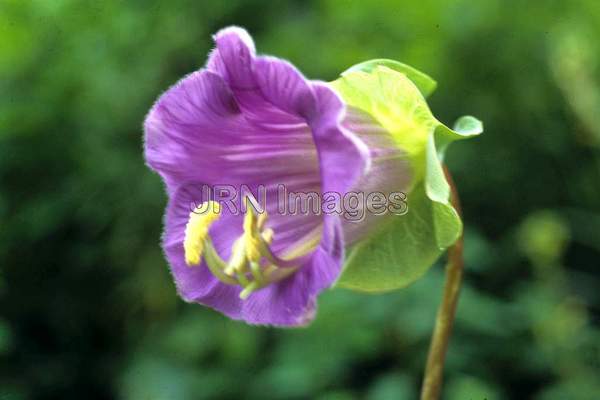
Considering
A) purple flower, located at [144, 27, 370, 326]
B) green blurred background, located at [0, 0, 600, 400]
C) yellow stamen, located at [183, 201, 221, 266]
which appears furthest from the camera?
green blurred background, located at [0, 0, 600, 400]

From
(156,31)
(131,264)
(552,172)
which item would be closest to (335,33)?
(156,31)

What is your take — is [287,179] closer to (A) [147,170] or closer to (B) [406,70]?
(B) [406,70]


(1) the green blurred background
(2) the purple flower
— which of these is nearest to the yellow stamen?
(2) the purple flower

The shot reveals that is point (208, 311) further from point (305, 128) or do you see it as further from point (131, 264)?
point (305, 128)

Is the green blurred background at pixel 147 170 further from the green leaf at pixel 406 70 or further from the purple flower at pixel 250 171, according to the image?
the green leaf at pixel 406 70

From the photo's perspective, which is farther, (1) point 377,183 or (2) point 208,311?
(2) point 208,311

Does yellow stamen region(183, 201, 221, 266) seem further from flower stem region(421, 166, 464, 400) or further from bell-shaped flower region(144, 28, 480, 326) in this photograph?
flower stem region(421, 166, 464, 400)

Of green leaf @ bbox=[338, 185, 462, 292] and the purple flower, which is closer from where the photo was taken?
the purple flower
